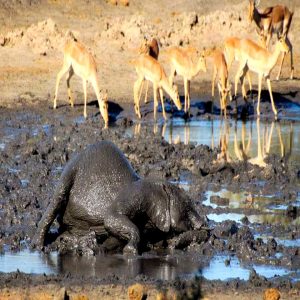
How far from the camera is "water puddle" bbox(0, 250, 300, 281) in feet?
28.4

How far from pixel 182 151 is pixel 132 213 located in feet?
17.9

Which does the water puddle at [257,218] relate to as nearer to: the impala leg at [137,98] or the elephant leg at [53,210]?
the elephant leg at [53,210]

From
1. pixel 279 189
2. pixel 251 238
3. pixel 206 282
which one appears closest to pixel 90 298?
pixel 206 282

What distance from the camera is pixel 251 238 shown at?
9.78 meters

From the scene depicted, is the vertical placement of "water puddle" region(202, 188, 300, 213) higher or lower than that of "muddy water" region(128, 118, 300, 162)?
higher

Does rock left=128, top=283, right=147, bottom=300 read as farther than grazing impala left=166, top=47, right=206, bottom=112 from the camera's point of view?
No

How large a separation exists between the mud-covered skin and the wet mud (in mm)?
192

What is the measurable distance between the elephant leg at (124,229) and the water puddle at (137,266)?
103mm

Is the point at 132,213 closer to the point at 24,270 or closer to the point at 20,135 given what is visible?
the point at 24,270

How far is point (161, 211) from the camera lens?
9.43m

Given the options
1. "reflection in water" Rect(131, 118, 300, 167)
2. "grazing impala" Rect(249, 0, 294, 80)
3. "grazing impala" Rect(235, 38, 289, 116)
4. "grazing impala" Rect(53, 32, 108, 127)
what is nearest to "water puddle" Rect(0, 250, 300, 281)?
"reflection in water" Rect(131, 118, 300, 167)

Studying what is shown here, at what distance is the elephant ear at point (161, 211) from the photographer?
371 inches

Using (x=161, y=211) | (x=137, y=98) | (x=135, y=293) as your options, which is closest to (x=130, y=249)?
(x=161, y=211)

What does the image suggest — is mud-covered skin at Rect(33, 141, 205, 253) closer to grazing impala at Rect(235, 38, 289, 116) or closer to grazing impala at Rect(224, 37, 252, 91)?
grazing impala at Rect(235, 38, 289, 116)
